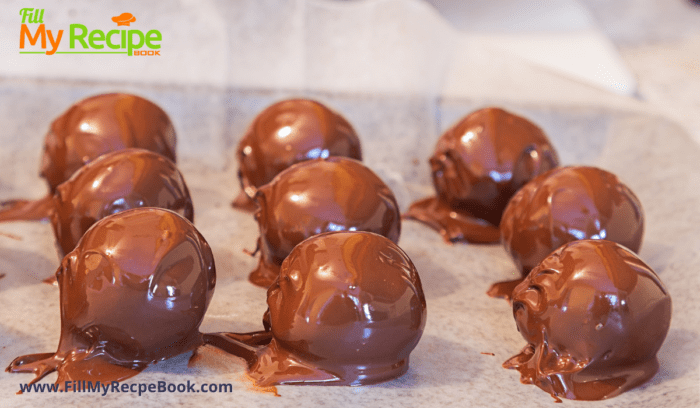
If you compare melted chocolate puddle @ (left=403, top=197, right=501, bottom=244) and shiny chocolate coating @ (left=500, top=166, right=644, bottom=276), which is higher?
shiny chocolate coating @ (left=500, top=166, right=644, bottom=276)

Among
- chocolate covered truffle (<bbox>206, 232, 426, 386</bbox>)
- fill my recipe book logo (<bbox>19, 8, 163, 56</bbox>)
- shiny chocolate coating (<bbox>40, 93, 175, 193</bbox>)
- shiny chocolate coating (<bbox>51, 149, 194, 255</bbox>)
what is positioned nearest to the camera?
chocolate covered truffle (<bbox>206, 232, 426, 386</bbox>)

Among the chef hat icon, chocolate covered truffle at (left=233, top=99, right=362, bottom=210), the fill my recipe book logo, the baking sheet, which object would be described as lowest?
the baking sheet

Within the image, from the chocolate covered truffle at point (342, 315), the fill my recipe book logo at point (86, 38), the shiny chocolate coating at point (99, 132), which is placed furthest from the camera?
the fill my recipe book logo at point (86, 38)

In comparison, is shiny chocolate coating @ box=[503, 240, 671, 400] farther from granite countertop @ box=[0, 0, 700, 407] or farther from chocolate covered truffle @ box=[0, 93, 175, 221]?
chocolate covered truffle @ box=[0, 93, 175, 221]

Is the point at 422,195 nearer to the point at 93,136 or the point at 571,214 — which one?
the point at 571,214

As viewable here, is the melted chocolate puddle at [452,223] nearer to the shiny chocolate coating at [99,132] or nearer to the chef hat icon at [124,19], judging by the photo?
the shiny chocolate coating at [99,132]

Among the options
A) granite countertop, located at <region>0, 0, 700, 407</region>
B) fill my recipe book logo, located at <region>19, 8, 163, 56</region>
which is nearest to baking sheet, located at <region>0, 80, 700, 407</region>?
granite countertop, located at <region>0, 0, 700, 407</region>

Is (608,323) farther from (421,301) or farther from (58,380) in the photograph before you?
(58,380)

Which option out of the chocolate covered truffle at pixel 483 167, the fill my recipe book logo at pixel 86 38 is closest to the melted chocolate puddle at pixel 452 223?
the chocolate covered truffle at pixel 483 167

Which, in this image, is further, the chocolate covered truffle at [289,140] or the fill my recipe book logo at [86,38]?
the fill my recipe book logo at [86,38]
